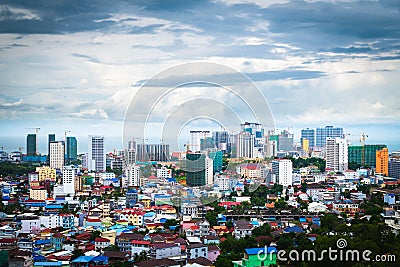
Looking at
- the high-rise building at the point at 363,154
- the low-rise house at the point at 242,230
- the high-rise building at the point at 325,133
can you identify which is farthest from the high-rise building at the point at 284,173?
the high-rise building at the point at 325,133

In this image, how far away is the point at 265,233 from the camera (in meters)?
7.83

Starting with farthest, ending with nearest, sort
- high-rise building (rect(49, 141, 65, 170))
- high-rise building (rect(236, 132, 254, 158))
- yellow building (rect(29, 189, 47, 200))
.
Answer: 1. high-rise building (rect(49, 141, 65, 170))
2. high-rise building (rect(236, 132, 254, 158))
3. yellow building (rect(29, 189, 47, 200))

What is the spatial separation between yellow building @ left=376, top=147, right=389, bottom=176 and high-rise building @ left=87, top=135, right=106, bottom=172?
25.3 feet

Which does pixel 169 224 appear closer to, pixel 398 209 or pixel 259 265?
pixel 259 265

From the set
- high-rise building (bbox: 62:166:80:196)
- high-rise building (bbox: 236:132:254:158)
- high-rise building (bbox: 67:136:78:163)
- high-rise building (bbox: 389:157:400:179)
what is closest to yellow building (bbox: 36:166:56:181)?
high-rise building (bbox: 62:166:80:196)

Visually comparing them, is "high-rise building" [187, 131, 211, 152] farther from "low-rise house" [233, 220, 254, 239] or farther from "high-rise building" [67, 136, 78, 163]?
"high-rise building" [67, 136, 78, 163]

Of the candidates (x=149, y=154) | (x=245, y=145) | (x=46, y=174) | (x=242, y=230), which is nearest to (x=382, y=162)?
(x=245, y=145)

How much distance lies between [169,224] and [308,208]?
122 inches

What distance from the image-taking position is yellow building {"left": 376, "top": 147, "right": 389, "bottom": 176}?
1800cm

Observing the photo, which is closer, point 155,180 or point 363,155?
point 155,180

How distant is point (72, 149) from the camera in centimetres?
2178

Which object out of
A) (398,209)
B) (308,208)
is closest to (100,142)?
(308,208)

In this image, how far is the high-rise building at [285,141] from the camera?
2102 cm

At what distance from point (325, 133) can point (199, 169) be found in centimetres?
1370
